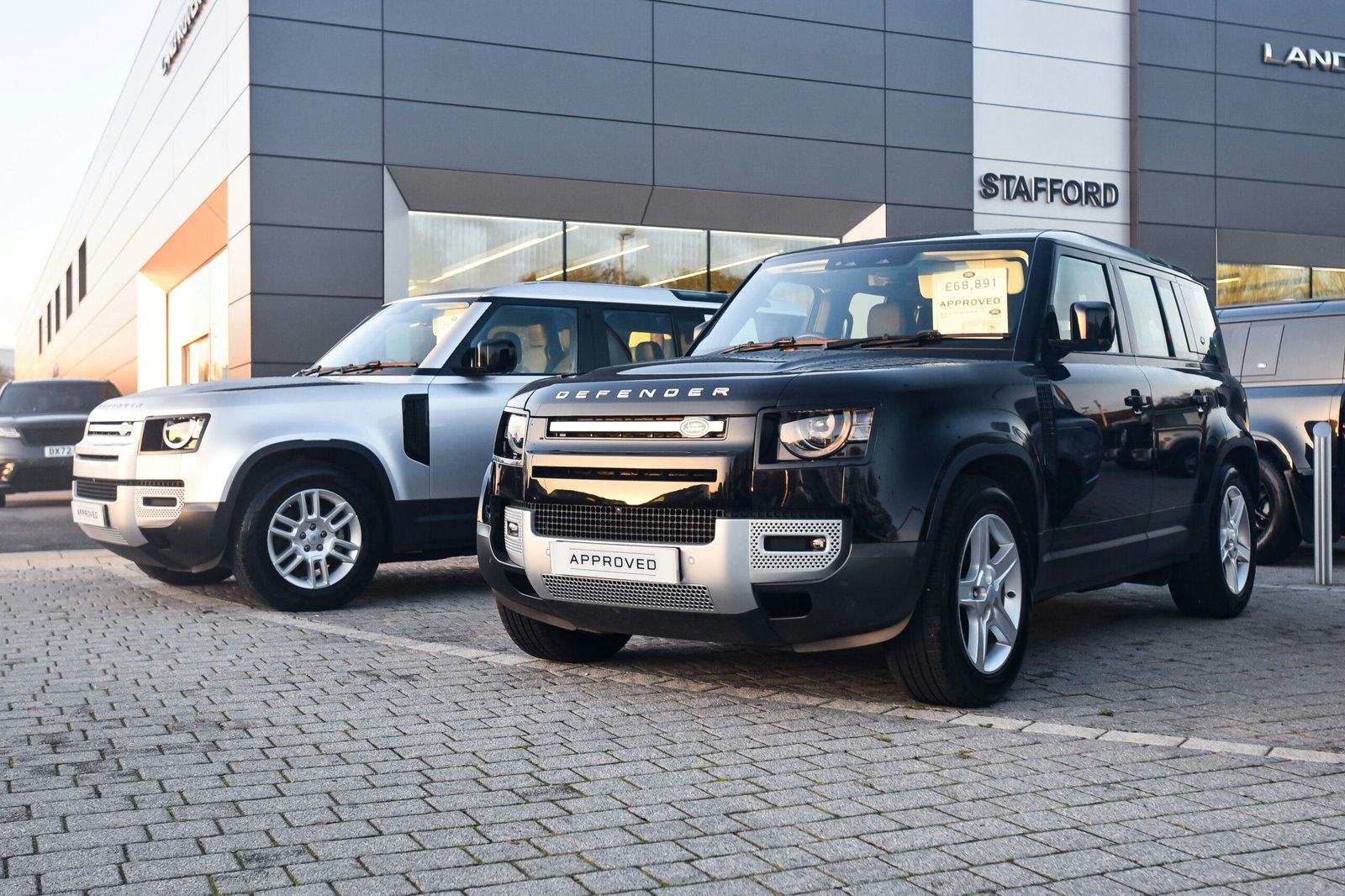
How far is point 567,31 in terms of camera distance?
18688 millimetres

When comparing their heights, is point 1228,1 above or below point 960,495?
above

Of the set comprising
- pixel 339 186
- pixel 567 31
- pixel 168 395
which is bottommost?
pixel 168 395

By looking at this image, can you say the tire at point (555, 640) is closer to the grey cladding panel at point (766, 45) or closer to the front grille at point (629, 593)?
the front grille at point (629, 593)

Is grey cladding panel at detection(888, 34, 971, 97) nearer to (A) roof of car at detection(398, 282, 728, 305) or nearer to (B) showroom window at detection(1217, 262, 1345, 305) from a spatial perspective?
(B) showroom window at detection(1217, 262, 1345, 305)

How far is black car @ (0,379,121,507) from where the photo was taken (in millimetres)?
17750

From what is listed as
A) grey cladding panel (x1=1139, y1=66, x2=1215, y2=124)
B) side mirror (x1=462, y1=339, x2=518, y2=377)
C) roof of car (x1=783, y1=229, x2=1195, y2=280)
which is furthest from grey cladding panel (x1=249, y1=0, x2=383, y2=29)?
roof of car (x1=783, y1=229, x2=1195, y2=280)

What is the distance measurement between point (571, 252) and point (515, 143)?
6.19 feet

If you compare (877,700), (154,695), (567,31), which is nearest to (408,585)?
(154,695)

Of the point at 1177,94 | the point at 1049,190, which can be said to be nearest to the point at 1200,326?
the point at 1049,190

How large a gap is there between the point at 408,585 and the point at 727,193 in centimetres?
1169

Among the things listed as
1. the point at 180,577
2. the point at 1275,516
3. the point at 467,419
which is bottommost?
the point at 180,577

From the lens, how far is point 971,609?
5.17 m

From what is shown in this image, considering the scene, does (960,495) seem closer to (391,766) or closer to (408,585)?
(391,766)

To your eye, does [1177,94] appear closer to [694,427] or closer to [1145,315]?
[1145,315]
